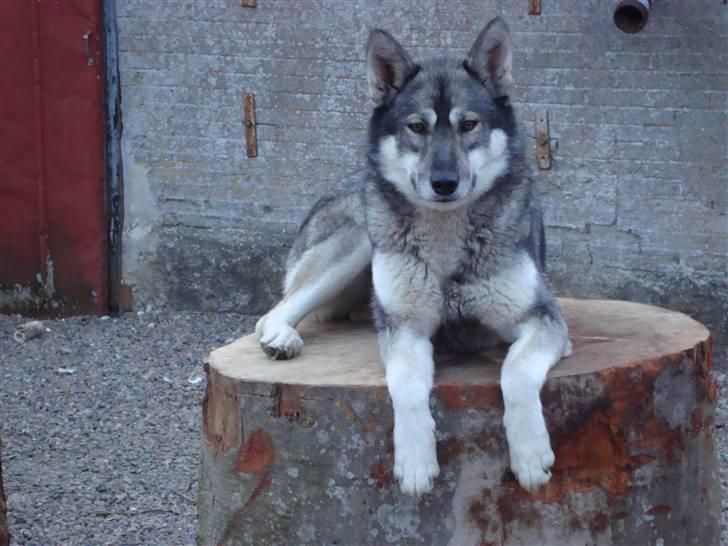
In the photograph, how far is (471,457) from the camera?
11.8ft

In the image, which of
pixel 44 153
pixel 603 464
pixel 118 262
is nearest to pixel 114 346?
pixel 118 262

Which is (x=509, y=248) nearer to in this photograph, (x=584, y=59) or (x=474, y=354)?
(x=474, y=354)

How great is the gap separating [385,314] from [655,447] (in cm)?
95

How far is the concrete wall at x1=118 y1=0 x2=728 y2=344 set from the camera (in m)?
6.68

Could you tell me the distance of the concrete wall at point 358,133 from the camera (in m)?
6.68

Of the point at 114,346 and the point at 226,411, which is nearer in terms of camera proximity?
the point at 226,411

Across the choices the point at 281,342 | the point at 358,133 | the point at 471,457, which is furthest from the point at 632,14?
the point at 471,457

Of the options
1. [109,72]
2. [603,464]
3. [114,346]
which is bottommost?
[114,346]

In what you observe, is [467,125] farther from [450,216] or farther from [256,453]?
[256,453]

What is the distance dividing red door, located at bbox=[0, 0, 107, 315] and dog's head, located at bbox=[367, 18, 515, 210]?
4.03 m

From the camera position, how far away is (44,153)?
7.81m

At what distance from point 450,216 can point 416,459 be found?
86 centimetres

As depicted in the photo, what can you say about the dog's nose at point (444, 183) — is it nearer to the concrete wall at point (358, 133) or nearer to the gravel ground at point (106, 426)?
the gravel ground at point (106, 426)

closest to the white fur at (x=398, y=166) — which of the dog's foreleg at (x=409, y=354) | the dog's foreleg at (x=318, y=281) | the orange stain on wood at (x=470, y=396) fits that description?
the dog's foreleg at (x=409, y=354)
